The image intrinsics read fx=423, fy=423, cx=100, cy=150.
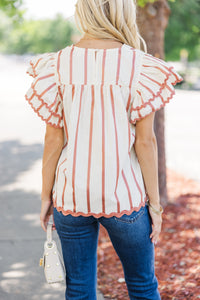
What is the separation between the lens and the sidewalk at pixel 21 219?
10.5 feet

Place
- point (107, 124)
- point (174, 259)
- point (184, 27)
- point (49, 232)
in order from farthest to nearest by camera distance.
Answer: point (184, 27), point (174, 259), point (49, 232), point (107, 124)

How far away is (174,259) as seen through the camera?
147 inches

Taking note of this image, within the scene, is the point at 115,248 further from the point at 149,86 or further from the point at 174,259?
the point at 174,259

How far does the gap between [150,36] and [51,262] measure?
3.40m

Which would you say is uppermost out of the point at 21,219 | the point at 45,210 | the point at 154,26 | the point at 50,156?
the point at 154,26

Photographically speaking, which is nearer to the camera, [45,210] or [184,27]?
[45,210]

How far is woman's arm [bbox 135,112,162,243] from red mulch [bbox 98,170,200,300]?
4.55ft

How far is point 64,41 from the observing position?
2298 inches

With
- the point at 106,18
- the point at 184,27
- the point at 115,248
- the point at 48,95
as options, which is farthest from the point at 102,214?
the point at 184,27

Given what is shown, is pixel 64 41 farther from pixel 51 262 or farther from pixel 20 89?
pixel 51 262

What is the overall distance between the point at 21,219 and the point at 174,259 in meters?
1.83

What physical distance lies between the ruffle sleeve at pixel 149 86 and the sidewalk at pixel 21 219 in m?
1.88

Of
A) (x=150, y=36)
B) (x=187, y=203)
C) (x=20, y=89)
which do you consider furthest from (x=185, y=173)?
(x=20, y=89)

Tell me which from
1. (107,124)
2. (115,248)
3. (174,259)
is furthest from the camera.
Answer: (174,259)
